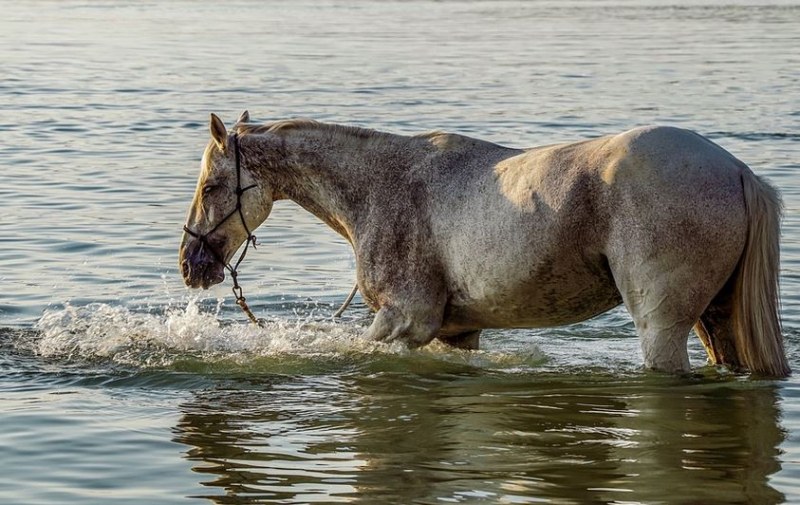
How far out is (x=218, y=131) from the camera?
27.2ft

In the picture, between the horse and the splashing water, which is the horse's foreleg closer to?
the horse

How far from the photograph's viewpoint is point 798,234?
1276 centimetres

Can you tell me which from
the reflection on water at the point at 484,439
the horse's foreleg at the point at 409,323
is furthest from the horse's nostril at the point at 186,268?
the horse's foreleg at the point at 409,323

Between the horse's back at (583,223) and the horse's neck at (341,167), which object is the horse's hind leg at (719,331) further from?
the horse's neck at (341,167)

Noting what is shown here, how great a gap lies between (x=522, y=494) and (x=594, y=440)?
0.97m

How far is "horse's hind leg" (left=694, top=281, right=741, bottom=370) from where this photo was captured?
753 centimetres

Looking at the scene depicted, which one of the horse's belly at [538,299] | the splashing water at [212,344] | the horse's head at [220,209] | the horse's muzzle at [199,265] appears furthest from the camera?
the splashing water at [212,344]

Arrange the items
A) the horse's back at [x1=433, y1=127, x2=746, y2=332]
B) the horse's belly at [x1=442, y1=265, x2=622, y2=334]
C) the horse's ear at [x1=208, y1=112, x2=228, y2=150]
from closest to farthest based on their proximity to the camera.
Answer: the horse's back at [x1=433, y1=127, x2=746, y2=332], the horse's belly at [x1=442, y1=265, x2=622, y2=334], the horse's ear at [x1=208, y1=112, x2=228, y2=150]

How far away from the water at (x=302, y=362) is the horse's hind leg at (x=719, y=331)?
12 cm

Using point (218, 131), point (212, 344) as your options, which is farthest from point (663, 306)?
point (212, 344)

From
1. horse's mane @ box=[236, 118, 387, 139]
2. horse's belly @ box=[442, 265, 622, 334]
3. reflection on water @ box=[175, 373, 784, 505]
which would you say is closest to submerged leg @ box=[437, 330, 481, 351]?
reflection on water @ box=[175, 373, 784, 505]

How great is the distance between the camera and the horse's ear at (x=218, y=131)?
27.0 ft

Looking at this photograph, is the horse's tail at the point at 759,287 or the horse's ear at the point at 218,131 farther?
the horse's ear at the point at 218,131

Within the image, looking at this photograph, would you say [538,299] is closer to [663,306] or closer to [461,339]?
[663,306]
